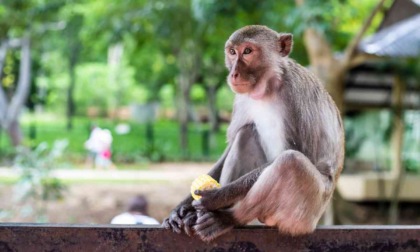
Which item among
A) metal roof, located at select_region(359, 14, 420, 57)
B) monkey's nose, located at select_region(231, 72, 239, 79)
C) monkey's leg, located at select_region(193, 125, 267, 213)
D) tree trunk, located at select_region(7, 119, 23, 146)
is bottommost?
tree trunk, located at select_region(7, 119, 23, 146)

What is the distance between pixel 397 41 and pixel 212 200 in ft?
22.7

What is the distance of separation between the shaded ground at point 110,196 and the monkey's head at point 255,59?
22.7 ft

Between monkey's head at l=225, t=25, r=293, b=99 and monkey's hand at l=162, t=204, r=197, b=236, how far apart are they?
68 cm

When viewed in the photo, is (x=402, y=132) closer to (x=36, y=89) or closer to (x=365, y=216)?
(x=365, y=216)

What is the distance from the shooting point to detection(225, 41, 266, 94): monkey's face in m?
3.15

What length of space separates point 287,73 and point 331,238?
3.15 feet

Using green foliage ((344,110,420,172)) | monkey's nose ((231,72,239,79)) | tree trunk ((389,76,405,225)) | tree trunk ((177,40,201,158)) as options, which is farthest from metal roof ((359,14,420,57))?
tree trunk ((177,40,201,158))

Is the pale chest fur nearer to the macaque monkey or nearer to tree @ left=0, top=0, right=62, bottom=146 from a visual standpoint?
the macaque monkey

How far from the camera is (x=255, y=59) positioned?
326 centimetres

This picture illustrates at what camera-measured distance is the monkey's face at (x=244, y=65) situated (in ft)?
10.3

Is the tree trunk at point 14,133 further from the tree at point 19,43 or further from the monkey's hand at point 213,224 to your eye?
the monkey's hand at point 213,224

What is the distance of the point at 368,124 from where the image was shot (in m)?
14.3

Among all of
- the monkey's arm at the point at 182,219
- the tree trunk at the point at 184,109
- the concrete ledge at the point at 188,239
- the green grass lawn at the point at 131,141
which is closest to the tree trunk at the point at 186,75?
the tree trunk at the point at 184,109

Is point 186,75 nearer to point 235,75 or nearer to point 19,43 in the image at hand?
point 19,43
